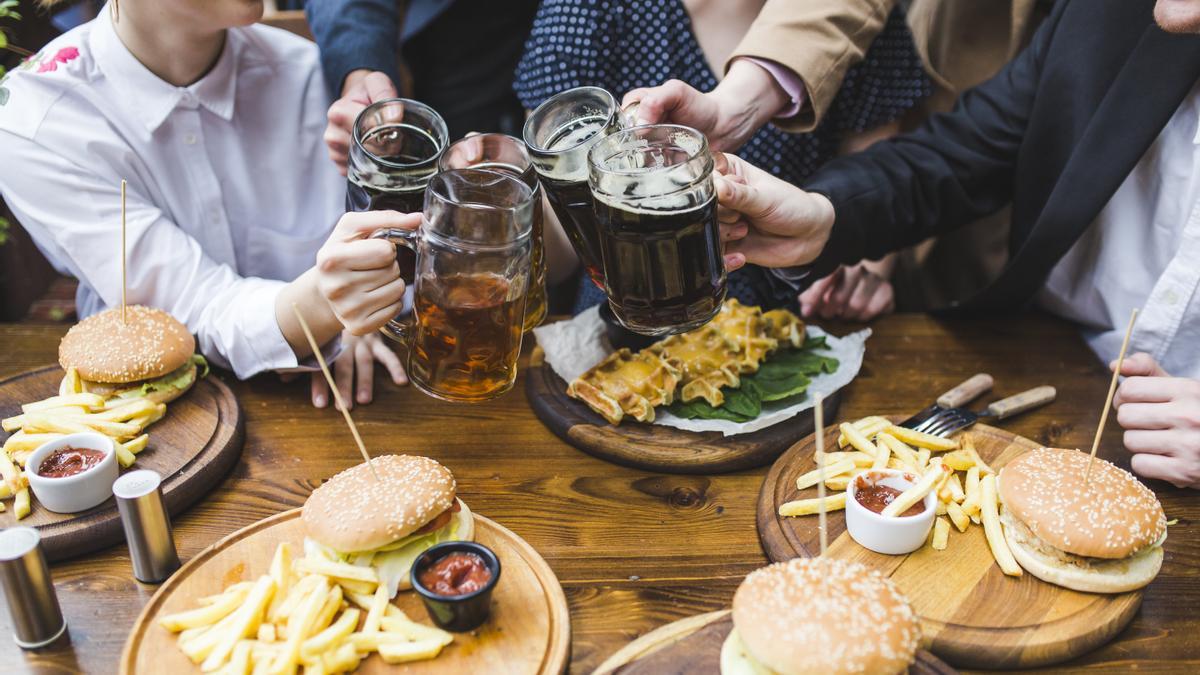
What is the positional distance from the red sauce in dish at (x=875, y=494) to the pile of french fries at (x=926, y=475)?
2cm

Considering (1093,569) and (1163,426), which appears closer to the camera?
(1093,569)

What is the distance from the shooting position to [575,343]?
8.07 feet

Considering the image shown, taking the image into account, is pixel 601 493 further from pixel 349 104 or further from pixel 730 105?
pixel 349 104

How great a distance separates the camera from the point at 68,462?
1.79m

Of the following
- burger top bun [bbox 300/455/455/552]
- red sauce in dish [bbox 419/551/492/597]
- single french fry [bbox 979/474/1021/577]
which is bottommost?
single french fry [bbox 979/474/1021/577]

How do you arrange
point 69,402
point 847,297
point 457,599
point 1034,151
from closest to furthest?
point 457,599, point 69,402, point 1034,151, point 847,297

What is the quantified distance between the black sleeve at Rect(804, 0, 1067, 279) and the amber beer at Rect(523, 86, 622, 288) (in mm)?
980

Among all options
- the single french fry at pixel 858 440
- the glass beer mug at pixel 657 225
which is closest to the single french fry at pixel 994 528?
the single french fry at pixel 858 440

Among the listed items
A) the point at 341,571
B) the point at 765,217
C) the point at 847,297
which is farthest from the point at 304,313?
the point at 847,297

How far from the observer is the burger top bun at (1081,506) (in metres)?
1.59

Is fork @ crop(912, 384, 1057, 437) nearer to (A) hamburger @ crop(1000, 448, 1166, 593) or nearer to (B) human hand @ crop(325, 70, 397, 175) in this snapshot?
(A) hamburger @ crop(1000, 448, 1166, 593)

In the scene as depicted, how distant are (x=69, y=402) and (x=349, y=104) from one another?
96 centimetres

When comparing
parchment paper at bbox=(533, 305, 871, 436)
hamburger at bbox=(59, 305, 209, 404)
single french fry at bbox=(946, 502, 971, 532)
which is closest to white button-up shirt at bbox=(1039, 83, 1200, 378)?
parchment paper at bbox=(533, 305, 871, 436)

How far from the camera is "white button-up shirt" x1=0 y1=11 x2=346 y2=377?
7.27 ft
